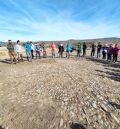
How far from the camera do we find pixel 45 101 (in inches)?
306

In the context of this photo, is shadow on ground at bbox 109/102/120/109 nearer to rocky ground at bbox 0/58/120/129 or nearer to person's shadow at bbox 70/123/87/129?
rocky ground at bbox 0/58/120/129

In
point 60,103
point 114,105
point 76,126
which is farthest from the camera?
point 60,103

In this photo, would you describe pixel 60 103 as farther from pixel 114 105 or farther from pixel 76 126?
pixel 114 105

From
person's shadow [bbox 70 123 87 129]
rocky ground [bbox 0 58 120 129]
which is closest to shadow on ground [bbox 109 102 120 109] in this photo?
rocky ground [bbox 0 58 120 129]

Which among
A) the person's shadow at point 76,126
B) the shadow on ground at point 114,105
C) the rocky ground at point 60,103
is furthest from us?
the shadow on ground at point 114,105

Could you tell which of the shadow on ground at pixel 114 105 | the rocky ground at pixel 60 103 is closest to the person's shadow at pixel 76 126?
the rocky ground at pixel 60 103

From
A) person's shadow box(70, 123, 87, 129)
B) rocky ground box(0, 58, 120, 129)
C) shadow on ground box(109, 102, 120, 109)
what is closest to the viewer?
person's shadow box(70, 123, 87, 129)

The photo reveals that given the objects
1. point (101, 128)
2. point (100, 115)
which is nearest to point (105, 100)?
point (100, 115)

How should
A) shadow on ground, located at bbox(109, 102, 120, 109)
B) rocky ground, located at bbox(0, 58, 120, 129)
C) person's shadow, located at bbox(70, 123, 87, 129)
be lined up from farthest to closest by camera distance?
shadow on ground, located at bbox(109, 102, 120, 109) → rocky ground, located at bbox(0, 58, 120, 129) → person's shadow, located at bbox(70, 123, 87, 129)

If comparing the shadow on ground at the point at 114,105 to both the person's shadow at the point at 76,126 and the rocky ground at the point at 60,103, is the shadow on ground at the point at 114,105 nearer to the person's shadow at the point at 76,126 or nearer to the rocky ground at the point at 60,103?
the rocky ground at the point at 60,103

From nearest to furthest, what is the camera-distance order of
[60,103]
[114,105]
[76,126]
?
[76,126] → [114,105] → [60,103]

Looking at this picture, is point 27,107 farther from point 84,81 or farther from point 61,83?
point 84,81

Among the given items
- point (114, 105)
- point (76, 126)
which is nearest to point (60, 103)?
point (76, 126)

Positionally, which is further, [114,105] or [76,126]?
[114,105]
